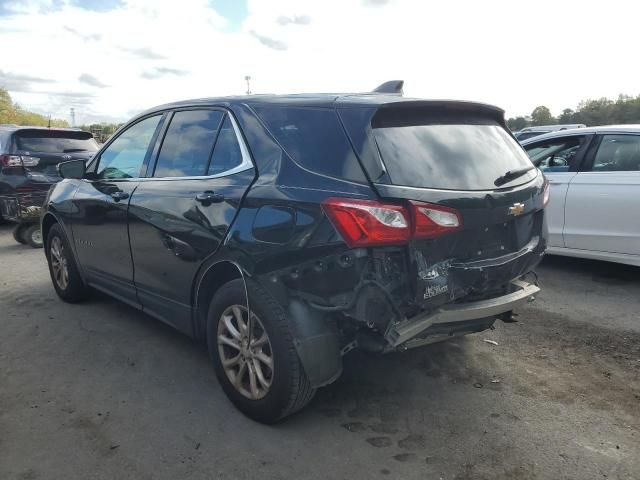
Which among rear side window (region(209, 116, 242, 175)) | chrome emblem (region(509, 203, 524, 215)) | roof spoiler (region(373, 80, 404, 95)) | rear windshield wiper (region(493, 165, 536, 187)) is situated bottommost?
chrome emblem (region(509, 203, 524, 215))

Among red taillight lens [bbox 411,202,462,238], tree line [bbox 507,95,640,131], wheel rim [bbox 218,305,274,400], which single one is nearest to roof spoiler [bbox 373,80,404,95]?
red taillight lens [bbox 411,202,462,238]

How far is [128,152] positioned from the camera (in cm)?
441

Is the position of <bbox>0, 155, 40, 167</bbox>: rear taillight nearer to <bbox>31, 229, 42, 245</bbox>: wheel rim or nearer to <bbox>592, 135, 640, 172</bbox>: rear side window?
<bbox>31, 229, 42, 245</bbox>: wheel rim

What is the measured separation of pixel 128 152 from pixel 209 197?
1.47 metres

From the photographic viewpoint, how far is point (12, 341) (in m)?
4.35

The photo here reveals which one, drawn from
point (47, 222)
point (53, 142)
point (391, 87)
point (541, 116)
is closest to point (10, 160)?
point (53, 142)

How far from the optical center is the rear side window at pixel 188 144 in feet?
11.7

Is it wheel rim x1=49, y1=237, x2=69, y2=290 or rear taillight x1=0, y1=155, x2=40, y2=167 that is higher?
rear taillight x1=0, y1=155, x2=40, y2=167

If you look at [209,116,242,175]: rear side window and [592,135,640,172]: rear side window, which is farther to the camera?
[592,135,640,172]: rear side window

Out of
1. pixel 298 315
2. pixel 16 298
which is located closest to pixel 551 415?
pixel 298 315

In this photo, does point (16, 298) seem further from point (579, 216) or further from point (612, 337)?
point (579, 216)

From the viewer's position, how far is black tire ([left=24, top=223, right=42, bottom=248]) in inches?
325

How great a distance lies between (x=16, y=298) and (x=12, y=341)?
4.28 feet

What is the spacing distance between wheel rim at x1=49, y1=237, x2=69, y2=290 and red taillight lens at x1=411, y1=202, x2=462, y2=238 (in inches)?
147
